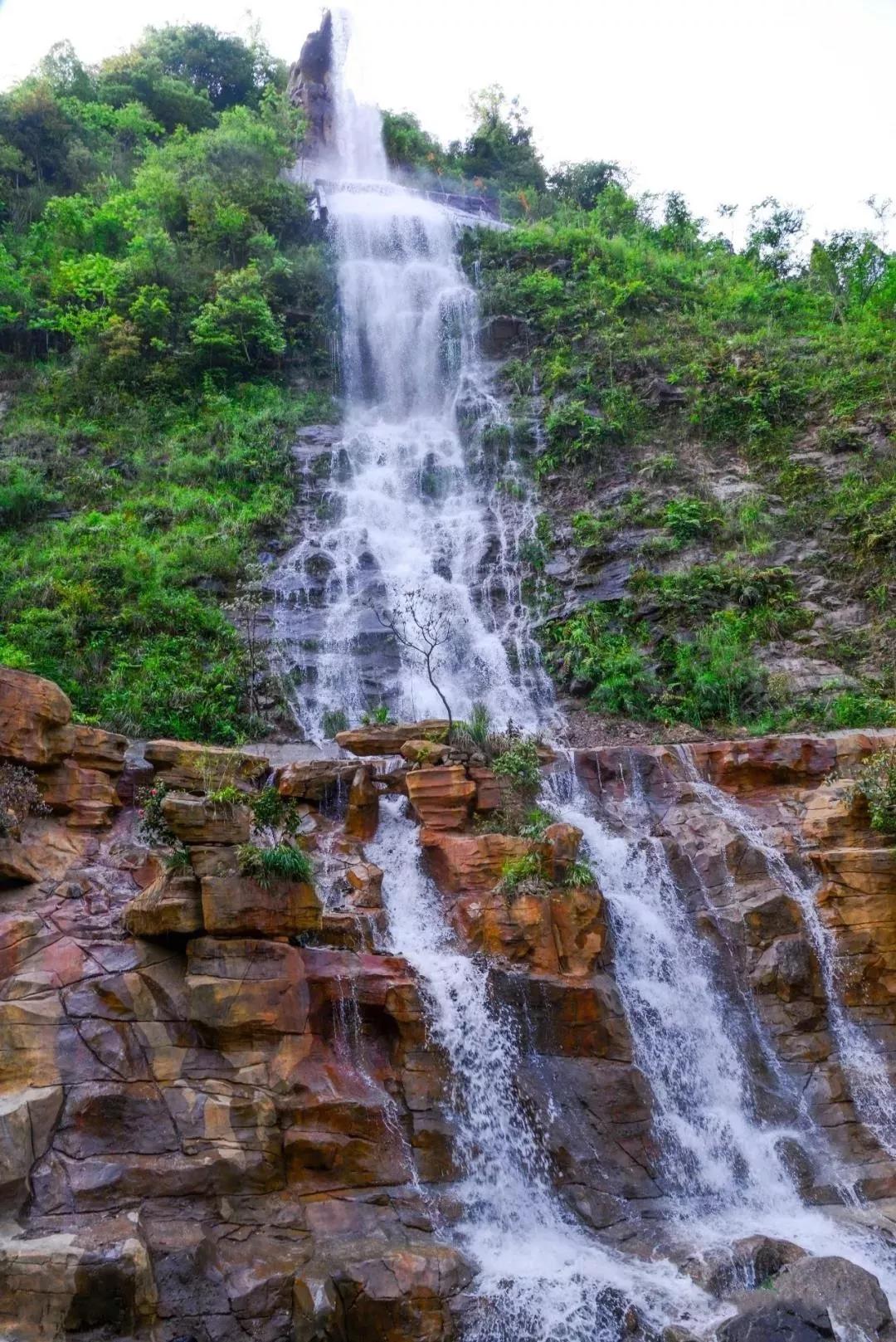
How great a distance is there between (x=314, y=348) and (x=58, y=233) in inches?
391

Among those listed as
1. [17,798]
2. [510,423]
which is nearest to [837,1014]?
[17,798]

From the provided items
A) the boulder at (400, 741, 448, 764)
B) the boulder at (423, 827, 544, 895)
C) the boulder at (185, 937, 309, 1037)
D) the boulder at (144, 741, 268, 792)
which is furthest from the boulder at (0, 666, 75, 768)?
the boulder at (423, 827, 544, 895)

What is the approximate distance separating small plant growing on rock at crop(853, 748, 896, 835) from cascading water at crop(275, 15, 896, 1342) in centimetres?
320

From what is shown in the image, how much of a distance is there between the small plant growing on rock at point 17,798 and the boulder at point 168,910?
6.95ft

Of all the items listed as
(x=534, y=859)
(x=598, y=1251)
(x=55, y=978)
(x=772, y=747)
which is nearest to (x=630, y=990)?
(x=534, y=859)

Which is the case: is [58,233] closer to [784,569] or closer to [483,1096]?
[784,569]

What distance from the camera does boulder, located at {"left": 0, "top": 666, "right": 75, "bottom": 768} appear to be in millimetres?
11625

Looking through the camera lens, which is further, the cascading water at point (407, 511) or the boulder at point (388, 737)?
the cascading water at point (407, 511)

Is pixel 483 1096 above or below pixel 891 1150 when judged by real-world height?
above

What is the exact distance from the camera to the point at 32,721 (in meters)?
11.9

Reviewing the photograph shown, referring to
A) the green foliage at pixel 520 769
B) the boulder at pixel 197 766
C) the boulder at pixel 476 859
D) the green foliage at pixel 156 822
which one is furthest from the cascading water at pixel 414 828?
the green foliage at pixel 156 822

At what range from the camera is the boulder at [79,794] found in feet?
39.6

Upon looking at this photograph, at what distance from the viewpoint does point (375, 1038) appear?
10.4 m

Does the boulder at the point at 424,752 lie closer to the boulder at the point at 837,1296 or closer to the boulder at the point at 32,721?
the boulder at the point at 32,721
